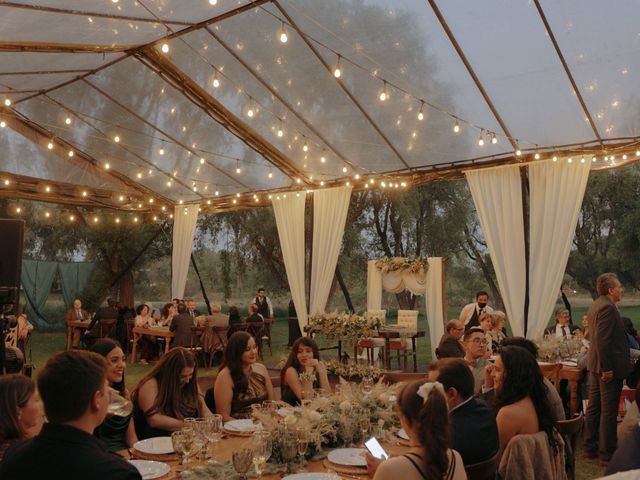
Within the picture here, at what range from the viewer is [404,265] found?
11.1 m

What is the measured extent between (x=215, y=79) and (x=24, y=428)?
7.00 meters

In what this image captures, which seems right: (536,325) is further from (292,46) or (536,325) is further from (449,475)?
(449,475)

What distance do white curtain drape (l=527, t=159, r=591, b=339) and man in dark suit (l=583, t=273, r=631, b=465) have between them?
3194mm

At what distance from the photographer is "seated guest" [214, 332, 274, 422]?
4141 mm

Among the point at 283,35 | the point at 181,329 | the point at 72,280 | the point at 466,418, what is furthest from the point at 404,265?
the point at 72,280

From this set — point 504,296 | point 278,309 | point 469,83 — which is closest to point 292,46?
point 469,83

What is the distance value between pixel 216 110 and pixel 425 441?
28.8ft

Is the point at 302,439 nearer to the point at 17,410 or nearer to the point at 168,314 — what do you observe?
the point at 17,410

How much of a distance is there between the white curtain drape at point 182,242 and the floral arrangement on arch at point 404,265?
509cm

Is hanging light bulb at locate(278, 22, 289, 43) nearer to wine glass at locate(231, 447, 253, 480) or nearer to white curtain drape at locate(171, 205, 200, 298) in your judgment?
wine glass at locate(231, 447, 253, 480)

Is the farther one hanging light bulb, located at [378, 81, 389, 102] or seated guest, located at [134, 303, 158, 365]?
→ seated guest, located at [134, 303, 158, 365]

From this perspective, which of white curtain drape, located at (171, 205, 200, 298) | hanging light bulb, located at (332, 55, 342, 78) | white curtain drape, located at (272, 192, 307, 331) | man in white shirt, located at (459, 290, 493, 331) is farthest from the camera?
white curtain drape, located at (171, 205, 200, 298)

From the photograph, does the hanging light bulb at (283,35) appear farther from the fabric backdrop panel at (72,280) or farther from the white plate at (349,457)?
the fabric backdrop panel at (72,280)

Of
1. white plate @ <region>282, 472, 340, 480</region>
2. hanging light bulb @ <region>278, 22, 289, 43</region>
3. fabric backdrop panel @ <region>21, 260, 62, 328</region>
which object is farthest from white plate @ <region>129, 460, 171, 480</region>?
fabric backdrop panel @ <region>21, 260, 62, 328</region>
